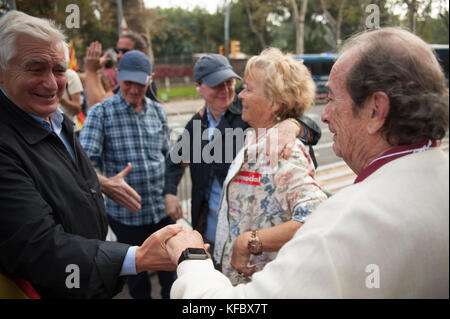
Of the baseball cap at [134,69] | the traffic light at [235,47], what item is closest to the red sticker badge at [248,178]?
the baseball cap at [134,69]

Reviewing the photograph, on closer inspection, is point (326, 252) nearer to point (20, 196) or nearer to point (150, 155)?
point (20, 196)

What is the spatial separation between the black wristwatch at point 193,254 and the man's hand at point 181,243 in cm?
6

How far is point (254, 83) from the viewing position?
2.01 metres

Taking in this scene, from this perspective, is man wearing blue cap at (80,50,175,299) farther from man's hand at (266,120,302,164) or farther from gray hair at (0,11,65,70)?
man's hand at (266,120,302,164)

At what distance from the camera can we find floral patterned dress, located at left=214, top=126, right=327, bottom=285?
5.52ft

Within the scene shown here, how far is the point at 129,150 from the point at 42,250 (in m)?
1.63

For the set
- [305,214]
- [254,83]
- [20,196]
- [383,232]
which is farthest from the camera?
[254,83]

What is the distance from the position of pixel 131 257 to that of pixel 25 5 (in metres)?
1.83

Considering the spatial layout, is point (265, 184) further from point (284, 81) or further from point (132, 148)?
point (132, 148)

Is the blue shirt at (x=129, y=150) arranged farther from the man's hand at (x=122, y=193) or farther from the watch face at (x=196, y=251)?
the watch face at (x=196, y=251)

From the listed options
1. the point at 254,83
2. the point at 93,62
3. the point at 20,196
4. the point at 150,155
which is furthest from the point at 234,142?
the point at 93,62

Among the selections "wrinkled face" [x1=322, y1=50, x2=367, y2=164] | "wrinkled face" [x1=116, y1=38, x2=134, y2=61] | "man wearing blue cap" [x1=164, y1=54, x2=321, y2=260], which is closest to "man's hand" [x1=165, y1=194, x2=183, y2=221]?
"man wearing blue cap" [x1=164, y1=54, x2=321, y2=260]

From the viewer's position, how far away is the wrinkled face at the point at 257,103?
1.98 meters

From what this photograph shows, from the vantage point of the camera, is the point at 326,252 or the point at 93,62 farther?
the point at 93,62
